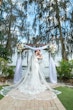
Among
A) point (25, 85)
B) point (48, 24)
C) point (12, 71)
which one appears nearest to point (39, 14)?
point (48, 24)

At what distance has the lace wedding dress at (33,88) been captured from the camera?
702cm

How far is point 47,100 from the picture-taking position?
6348mm

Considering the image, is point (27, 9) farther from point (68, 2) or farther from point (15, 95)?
point (15, 95)

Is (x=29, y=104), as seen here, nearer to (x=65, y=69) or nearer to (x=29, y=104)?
(x=29, y=104)

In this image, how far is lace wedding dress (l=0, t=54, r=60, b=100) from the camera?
277 inches

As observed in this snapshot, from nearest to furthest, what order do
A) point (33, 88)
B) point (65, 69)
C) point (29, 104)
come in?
point (29, 104), point (33, 88), point (65, 69)

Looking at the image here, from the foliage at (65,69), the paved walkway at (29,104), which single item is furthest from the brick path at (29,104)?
the foliage at (65,69)

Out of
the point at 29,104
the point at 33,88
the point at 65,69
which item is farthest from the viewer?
the point at 65,69

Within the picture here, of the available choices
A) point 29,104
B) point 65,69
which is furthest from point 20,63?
point 29,104

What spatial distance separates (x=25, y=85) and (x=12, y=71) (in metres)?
3.82

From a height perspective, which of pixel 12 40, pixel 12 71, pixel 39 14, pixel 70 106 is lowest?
pixel 70 106

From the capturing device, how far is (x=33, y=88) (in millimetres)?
7820

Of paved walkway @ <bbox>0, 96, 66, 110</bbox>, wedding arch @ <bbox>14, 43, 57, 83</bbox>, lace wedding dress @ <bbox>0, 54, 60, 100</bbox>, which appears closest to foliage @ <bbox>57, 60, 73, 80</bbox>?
wedding arch @ <bbox>14, 43, 57, 83</bbox>

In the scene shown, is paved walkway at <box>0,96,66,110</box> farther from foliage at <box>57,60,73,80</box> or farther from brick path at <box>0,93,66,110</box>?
foliage at <box>57,60,73,80</box>
